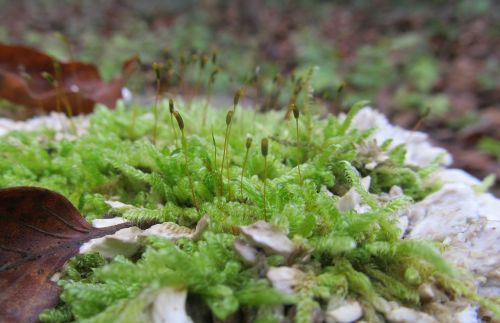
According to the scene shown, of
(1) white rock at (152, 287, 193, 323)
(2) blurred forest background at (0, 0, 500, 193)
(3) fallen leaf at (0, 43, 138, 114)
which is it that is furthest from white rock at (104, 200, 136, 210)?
(2) blurred forest background at (0, 0, 500, 193)

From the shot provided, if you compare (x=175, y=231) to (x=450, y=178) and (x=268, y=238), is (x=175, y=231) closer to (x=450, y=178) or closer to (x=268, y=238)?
(x=268, y=238)

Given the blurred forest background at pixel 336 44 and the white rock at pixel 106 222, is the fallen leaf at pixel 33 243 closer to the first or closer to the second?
the white rock at pixel 106 222

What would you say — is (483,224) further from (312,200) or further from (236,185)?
(236,185)

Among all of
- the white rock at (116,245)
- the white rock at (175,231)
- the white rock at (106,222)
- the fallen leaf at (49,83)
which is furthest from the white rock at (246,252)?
the fallen leaf at (49,83)

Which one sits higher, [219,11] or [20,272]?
[219,11]

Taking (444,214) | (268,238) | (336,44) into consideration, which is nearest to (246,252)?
(268,238)

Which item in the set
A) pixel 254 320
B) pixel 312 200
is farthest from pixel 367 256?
pixel 254 320
